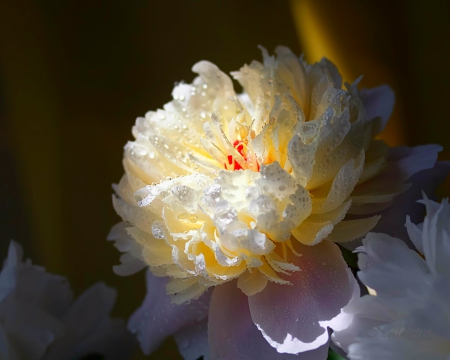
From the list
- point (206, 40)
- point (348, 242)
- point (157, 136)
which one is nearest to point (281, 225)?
point (348, 242)

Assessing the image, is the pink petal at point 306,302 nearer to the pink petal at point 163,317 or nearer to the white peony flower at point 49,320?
the pink petal at point 163,317

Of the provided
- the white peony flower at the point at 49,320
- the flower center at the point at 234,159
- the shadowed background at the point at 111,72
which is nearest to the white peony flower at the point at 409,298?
the flower center at the point at 234,159

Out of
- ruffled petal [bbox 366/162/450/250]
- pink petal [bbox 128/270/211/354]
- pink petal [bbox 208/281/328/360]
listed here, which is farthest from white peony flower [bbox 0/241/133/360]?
ruffled petal [bbox 366/162/450/250]

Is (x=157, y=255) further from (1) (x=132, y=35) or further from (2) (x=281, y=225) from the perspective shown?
(1) (x=132, y=35)

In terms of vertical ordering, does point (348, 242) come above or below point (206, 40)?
below

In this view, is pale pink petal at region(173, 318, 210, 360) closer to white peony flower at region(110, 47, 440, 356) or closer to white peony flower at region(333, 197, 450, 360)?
white peony flower at region(110, 47, 440, 356)

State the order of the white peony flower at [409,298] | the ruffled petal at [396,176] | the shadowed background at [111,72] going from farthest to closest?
1. the shadowed background at [111,72]
2. the ruffled petal at [396,176]
3. the white peony flower at [409,298]
